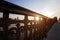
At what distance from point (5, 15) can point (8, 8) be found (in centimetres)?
7

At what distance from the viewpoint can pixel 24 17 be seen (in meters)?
1.56

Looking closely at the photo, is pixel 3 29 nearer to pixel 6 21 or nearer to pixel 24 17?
pixel 6 21

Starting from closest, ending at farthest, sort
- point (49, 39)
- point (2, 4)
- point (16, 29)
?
1. point (2, 4)
2. point (16, 29)
3. point (49, 39)

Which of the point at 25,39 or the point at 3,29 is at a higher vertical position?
the point at 3,29

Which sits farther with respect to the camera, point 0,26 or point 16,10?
point 16,10

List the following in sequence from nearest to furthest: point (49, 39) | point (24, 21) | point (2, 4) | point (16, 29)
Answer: point (2, 4), point (16, 29), point (24, 21), point (49, 39)

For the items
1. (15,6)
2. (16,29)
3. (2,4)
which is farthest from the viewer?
(16,29)

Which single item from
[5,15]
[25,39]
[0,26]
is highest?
[5,15]

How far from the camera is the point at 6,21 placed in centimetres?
108

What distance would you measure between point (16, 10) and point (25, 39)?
0.59m

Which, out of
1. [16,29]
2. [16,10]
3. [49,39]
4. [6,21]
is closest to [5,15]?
[6,21]

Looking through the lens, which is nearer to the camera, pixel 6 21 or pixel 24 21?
pixel 6 21

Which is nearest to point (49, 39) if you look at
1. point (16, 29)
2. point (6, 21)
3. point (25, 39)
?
point (25, 39)

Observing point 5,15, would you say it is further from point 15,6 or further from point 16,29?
point 16,29
